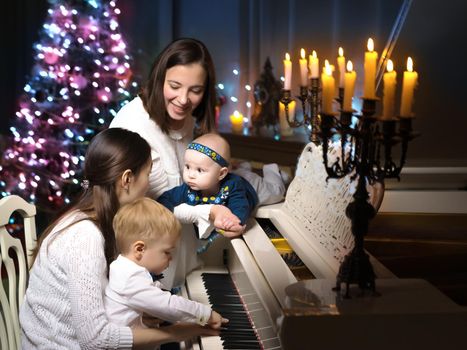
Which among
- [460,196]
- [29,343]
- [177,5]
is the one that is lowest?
[29,343]

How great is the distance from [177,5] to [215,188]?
5.44 meters

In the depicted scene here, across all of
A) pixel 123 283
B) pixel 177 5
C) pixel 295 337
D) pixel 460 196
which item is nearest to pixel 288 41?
pixel 177 5

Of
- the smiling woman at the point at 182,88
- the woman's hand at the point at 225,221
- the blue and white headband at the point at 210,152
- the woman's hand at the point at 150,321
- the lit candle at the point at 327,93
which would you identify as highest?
the lit candle at the point at 327,93

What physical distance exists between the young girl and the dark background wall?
200 cm

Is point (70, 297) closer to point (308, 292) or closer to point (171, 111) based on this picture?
point (308, 292)

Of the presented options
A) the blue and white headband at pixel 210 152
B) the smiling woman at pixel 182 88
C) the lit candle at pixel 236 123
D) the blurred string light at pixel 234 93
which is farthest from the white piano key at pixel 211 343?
the blurred string light at pixel 234 93

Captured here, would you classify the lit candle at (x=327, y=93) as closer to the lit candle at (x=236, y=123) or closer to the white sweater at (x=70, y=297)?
the white sweater at (x=70, y=297)

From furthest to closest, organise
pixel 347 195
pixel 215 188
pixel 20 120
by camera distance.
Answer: pixel 20 120 < pixel 215 188 < pixel 347 195

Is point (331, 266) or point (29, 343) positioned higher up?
point (331, 266)

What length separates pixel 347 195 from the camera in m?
2.61

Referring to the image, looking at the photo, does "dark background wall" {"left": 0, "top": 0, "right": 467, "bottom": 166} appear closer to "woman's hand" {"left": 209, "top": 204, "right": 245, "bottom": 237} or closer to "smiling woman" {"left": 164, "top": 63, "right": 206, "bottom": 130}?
"smiling woman" {"left": 164, "top": 63, "right": 206, "bottom": 130}

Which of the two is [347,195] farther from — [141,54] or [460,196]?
[141,54]

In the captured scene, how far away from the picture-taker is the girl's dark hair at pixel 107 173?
2590mm

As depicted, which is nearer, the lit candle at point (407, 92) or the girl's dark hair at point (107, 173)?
the lit candle at point (407, 92)
